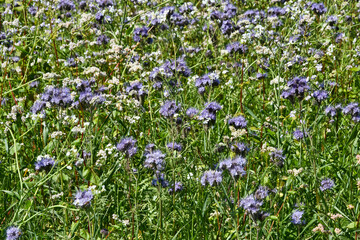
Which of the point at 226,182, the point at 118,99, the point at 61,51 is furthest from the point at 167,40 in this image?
the point at 226,182

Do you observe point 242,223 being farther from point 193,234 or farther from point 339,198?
point 339,198

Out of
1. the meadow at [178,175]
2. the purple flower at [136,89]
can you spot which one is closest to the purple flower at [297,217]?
the meadow at [178,175]

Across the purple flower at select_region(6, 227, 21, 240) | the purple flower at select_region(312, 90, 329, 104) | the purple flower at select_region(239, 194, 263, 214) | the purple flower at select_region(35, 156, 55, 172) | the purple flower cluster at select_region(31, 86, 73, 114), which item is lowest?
the purple flower at select_region(312, 90, 329, 104)

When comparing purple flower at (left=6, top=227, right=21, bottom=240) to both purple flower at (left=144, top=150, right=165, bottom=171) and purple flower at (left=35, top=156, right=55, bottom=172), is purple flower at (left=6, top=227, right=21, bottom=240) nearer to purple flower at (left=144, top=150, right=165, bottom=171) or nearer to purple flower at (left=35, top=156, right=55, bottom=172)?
purple flower at (left=35, top=156, right=55, bottom=172)

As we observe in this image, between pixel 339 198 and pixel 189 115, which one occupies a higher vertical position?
pixel 189 115

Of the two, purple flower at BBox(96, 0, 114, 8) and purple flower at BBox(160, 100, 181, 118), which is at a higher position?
purple flower at BBox(96, 0, 114, 8)

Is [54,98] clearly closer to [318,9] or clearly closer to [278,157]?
[278,157]

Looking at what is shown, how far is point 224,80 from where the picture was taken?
416 cm

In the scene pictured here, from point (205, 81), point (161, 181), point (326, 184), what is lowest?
point (326, 184)

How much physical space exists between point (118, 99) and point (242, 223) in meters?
1.15

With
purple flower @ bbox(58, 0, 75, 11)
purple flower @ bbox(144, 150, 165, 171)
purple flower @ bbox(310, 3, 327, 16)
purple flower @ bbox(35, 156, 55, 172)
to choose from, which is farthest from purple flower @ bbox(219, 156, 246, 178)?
purple flower @ bbox(58, 0, 75, 11)

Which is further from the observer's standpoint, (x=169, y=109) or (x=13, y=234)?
(x=169, y=109)

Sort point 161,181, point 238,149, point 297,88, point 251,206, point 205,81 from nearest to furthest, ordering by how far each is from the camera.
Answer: point 251,206
point 238,149
point 161,181
point 297,88
point 205,81

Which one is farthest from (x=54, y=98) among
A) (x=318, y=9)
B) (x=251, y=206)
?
(x=318, y=9)
